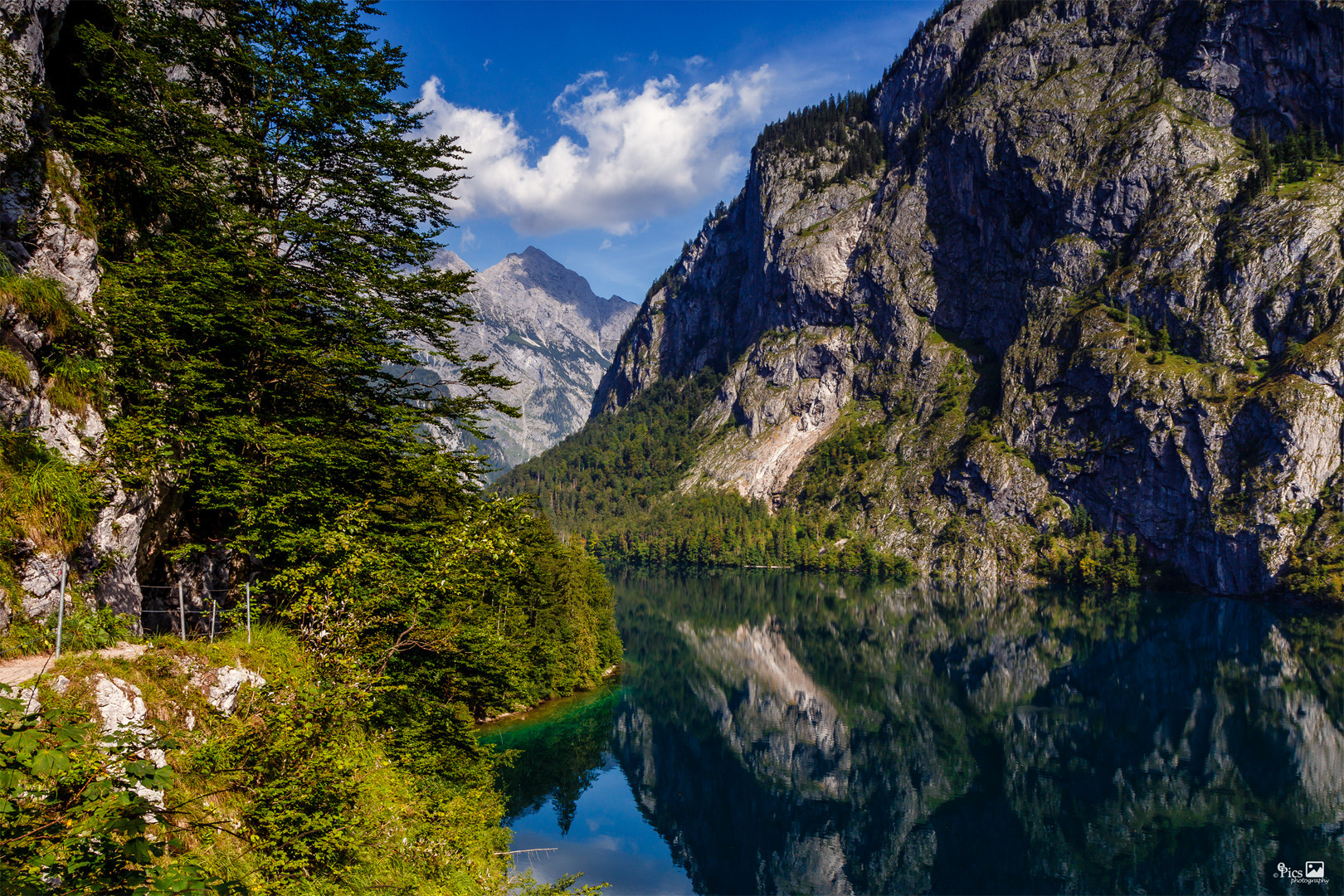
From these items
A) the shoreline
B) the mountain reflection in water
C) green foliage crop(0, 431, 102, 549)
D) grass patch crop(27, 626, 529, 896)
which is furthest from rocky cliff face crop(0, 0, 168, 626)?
the shoreline

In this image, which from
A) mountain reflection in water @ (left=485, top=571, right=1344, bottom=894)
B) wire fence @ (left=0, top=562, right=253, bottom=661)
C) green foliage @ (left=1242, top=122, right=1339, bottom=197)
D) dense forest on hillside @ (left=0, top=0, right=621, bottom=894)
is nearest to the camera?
dense forest on hillside @ (left=0, top=0, right=621, bottom=894)

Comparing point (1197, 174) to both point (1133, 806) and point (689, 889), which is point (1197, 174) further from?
point (689, 889)

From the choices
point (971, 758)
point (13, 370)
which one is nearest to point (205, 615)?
point (13, 370)

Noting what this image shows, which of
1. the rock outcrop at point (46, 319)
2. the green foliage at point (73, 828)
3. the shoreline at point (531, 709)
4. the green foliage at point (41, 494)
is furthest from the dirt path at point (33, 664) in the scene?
the shoreline at point (531, 709)

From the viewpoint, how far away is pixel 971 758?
56.3 metres

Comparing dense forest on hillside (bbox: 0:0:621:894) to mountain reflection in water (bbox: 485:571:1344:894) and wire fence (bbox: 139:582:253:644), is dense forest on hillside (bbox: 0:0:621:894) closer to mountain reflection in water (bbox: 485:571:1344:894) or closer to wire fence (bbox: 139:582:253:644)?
wire fence (bbox: 139:582:253:644)

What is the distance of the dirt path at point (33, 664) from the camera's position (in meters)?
9.72

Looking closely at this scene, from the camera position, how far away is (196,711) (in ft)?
36.0

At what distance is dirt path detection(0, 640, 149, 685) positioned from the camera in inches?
383

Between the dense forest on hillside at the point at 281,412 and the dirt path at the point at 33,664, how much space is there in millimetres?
391

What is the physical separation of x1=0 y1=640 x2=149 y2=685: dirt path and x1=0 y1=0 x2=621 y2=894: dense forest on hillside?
0.39 m

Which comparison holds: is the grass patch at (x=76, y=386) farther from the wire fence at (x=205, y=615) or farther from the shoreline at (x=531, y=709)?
the shoreline at (x=531, y=709)

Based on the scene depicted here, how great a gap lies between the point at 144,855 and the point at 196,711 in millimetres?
6531

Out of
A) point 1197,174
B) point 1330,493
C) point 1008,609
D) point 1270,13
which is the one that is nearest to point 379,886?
point 1008,609
